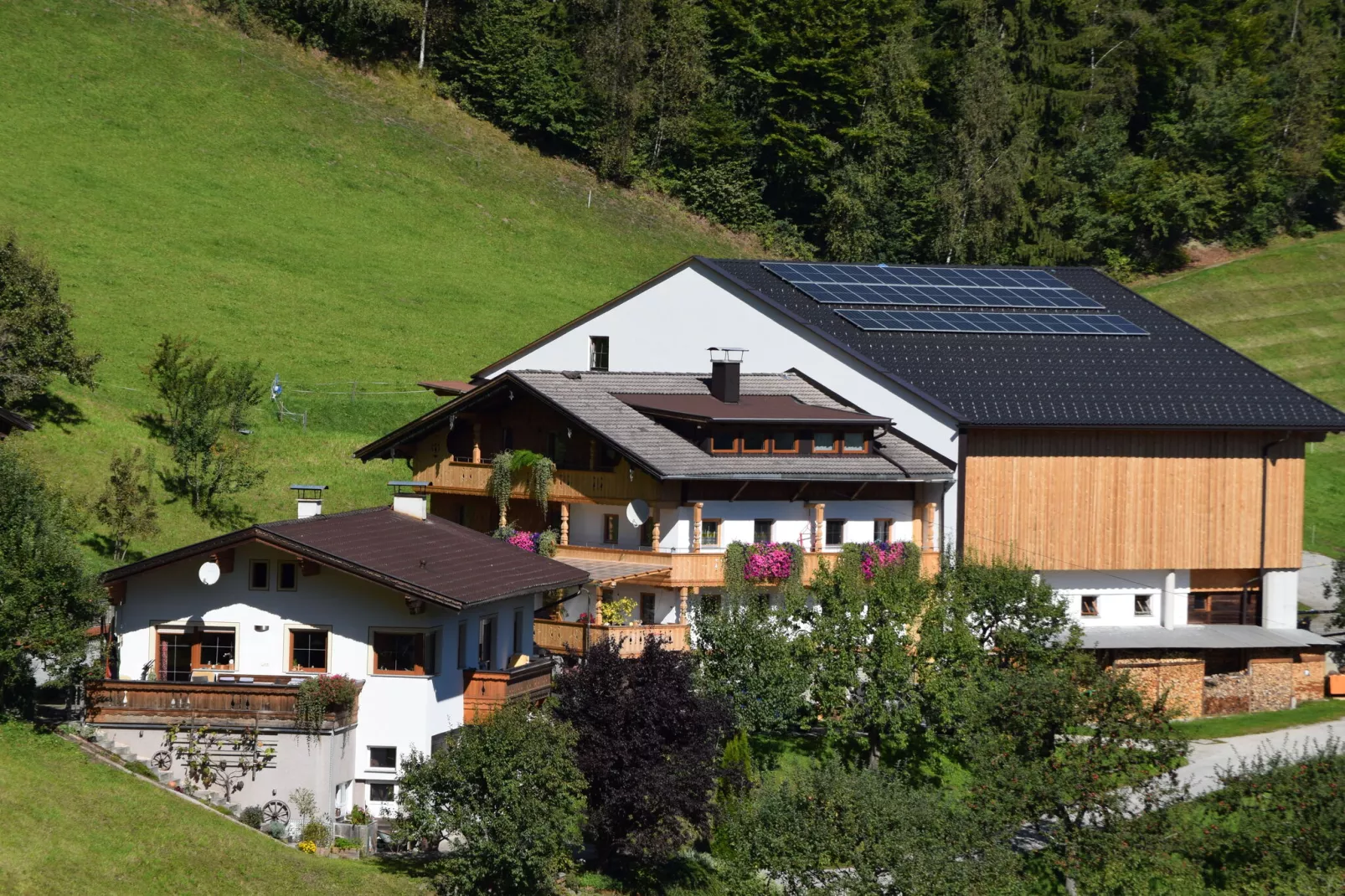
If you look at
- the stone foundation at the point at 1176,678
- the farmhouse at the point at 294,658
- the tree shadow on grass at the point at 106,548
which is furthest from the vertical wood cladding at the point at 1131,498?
the tree shadow on grass at the point at 106,548

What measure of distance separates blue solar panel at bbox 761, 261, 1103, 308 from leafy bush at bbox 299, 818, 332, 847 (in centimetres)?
3020

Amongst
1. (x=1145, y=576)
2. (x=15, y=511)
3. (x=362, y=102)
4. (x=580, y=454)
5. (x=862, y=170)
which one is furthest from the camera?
(x=862, y=170)

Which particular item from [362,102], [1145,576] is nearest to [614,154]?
[362,102]

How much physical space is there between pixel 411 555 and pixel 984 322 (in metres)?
26.3

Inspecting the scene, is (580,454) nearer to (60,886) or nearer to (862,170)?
(60,886)

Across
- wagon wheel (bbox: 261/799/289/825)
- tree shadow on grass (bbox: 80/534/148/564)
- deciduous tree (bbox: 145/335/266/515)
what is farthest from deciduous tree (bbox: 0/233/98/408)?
wagon wheel (bbox: 261/799/289/825)

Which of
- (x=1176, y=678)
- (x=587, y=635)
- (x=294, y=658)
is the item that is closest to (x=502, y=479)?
(x=587, y=635)

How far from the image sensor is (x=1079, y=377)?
2295 inches

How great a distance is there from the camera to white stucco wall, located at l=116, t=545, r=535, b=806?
39.4 metres

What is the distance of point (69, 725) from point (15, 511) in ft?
17.3

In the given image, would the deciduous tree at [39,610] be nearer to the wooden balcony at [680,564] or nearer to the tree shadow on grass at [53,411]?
the wooden balcony at [680,564]

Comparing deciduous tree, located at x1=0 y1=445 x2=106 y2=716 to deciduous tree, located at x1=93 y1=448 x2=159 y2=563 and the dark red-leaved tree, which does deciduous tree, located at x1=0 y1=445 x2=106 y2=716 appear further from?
deciduous tree, located at x1=93 y1=448 x2=159 y2=563

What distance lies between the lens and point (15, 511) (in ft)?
132

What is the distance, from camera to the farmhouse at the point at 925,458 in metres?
52.5
